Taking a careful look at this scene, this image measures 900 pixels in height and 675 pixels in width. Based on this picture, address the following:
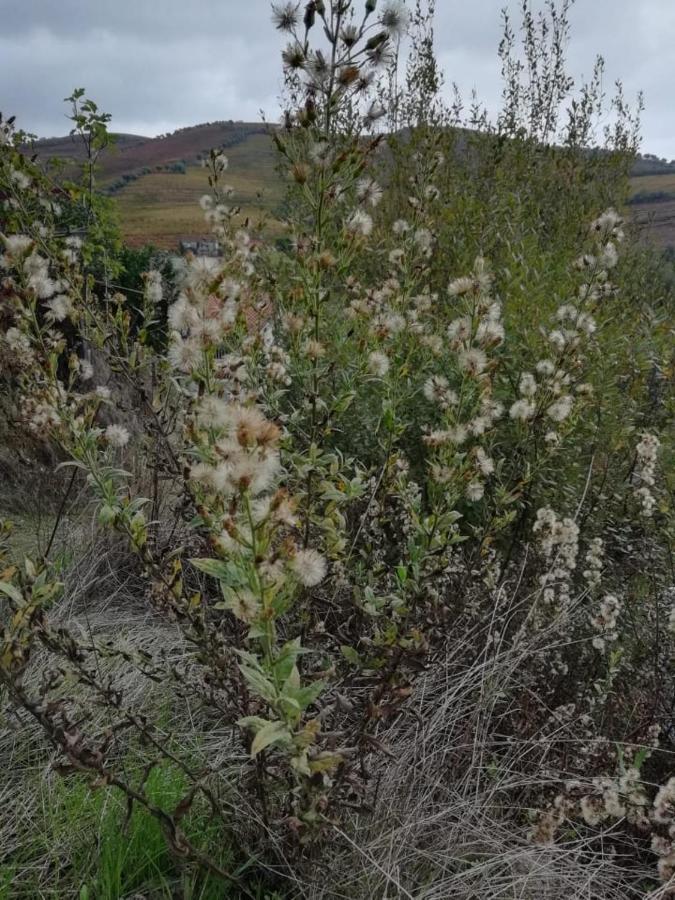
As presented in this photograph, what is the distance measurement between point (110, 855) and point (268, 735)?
0.79 m

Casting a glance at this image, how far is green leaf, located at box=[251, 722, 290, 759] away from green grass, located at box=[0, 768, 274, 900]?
23.8 inches

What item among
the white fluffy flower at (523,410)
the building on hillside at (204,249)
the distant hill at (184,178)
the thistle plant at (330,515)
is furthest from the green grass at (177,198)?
the white fluffy flower at (523,410)

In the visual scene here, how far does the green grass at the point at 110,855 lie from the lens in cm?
160

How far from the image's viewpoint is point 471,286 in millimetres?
1942

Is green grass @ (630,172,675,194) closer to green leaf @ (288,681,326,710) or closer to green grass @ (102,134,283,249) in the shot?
green grass @ (102,134,283,249)

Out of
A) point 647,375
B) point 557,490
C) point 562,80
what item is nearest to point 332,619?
point 557,490

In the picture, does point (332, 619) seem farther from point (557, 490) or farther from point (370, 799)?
point (557, 490)

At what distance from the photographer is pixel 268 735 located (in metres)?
1.14

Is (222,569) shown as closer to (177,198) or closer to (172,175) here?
(177,198)

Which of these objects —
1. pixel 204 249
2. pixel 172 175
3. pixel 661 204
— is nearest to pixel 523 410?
pixel 204 249

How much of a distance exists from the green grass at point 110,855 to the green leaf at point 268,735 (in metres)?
0.60

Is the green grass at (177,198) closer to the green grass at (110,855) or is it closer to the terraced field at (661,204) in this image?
the terraced field at (661,204)

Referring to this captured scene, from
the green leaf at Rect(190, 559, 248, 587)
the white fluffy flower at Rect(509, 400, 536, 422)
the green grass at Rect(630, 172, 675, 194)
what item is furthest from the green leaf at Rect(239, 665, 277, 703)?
the green grass at Rect(630, 172, 675, 194)

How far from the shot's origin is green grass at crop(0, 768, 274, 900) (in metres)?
1.60
